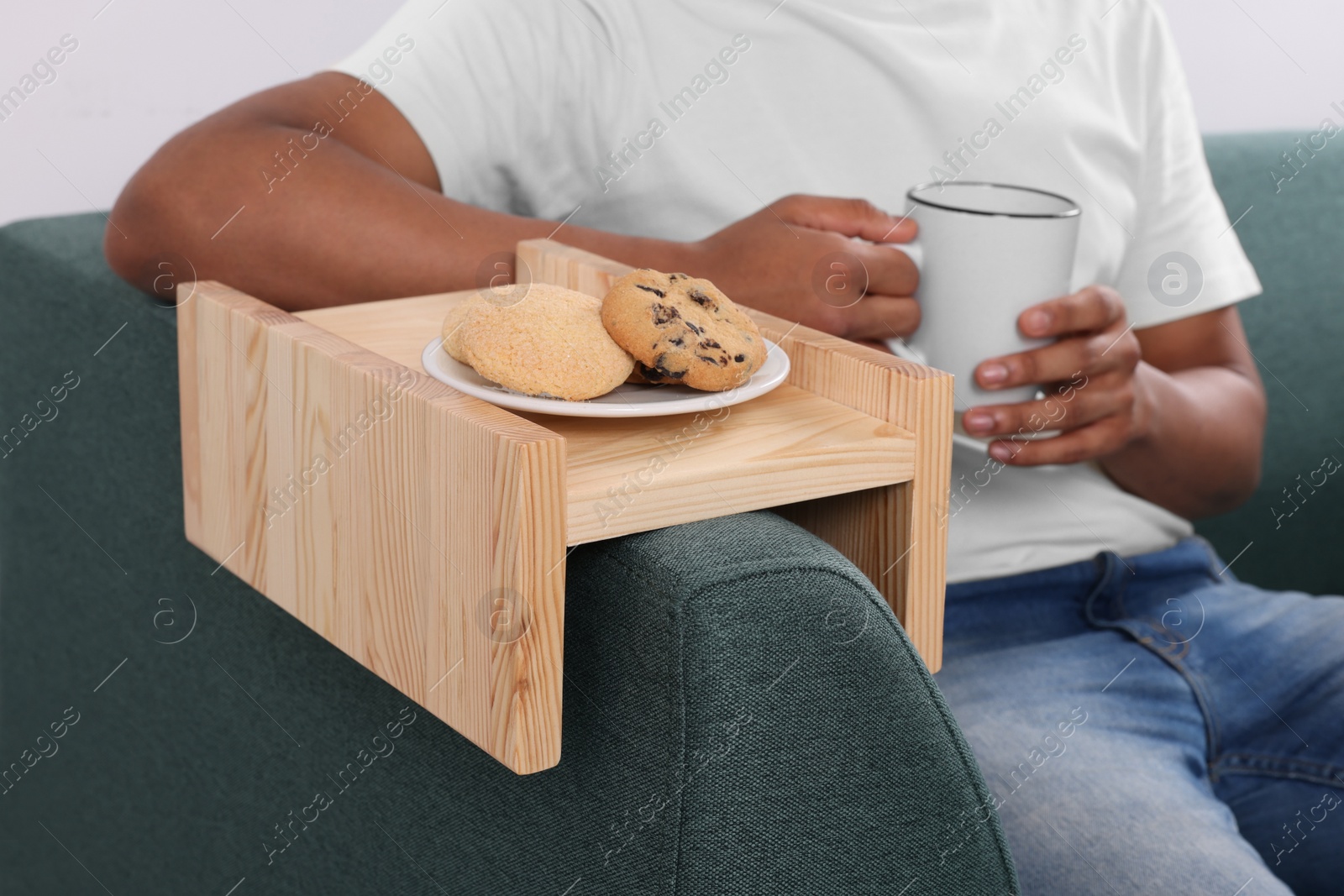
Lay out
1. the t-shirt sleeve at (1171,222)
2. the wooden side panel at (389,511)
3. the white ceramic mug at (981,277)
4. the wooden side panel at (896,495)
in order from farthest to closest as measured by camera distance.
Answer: the t-shirt sleeve at (1171,222) → the white ceramic mug at (981,277) → the wooden side panel at (896,495) → the wooden side panel at (389,511)

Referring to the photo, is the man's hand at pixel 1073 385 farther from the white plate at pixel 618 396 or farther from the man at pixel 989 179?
the white plate at pixel 618 396

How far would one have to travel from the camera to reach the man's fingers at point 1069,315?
73 centimetres

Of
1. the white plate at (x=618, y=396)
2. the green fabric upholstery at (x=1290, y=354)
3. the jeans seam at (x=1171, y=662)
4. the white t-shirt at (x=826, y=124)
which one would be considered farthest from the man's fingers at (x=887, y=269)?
the green fabric upholstery at (x=1290, y=354)

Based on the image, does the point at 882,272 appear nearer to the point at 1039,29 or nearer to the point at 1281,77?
the point at 1039,29

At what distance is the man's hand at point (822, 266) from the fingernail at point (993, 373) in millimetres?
55

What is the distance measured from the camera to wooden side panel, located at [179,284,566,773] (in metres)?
0.49

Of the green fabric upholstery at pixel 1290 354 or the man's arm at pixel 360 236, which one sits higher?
the man's arm at pixel 360 236

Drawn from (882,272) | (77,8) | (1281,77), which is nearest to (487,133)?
(882,272)

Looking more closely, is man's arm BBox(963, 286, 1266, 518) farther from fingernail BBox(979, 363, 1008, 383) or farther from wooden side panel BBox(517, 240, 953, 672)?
wooden side panel BBox(517, 240, 953, 672)

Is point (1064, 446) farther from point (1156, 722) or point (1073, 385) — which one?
point (1156, 722)

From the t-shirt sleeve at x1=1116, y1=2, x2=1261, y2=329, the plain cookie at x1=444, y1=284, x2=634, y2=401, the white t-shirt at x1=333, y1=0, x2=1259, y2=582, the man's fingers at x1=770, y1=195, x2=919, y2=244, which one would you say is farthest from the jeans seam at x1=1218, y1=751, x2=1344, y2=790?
the plain cookie at x1=444, y1=284, x2=634, y2=401

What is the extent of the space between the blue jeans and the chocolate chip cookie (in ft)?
1.35

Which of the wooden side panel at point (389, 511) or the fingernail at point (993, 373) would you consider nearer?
the wooden side panel at point (389, 511)

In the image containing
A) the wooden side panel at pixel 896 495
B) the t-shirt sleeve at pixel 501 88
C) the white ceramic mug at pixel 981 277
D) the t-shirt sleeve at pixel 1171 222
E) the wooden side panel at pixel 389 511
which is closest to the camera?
the wooden side panel at pixel 389 511
